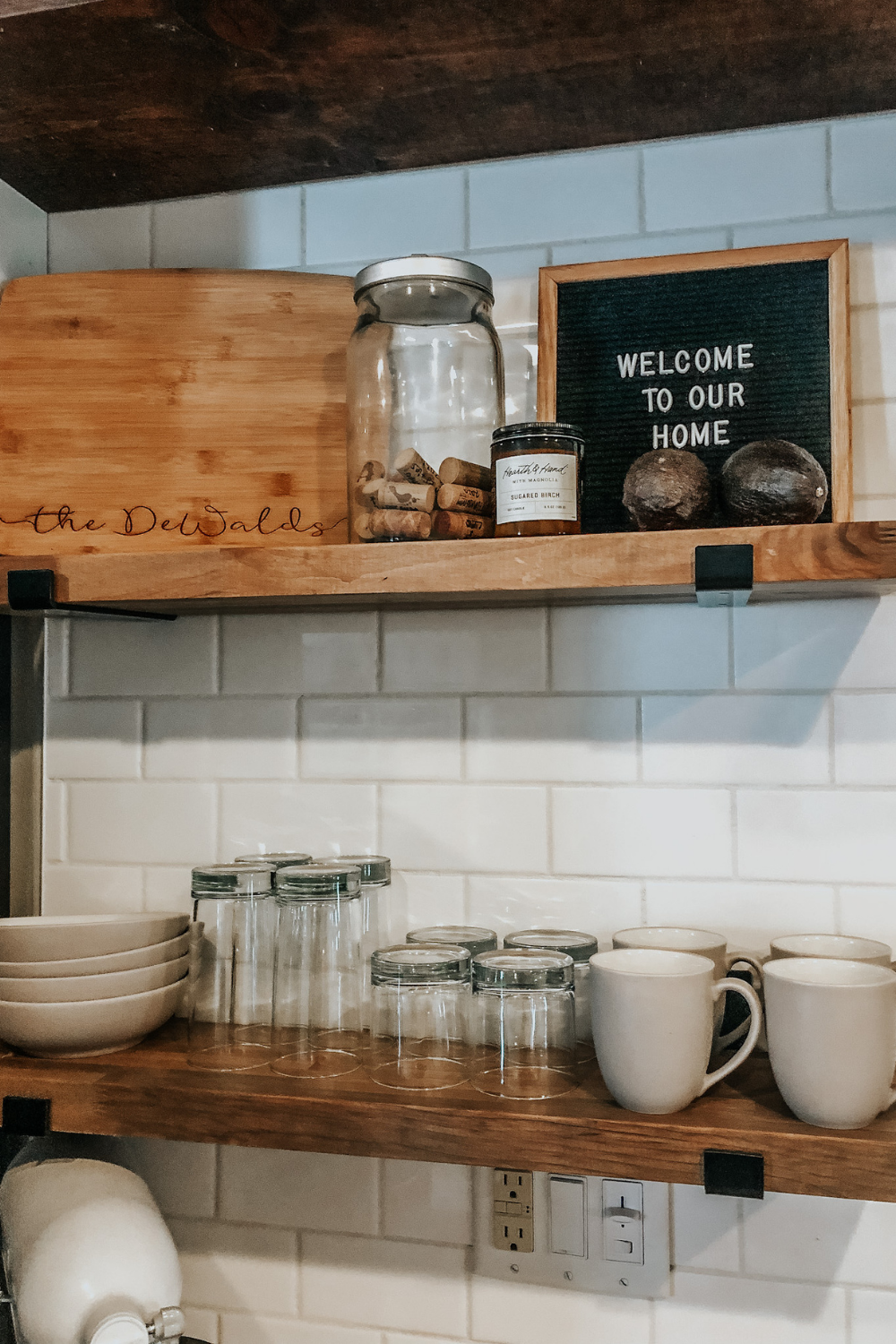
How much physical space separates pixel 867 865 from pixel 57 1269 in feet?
2.83

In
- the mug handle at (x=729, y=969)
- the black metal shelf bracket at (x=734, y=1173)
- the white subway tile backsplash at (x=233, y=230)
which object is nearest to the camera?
the black metal shelf bracket at (x=734, y=1173)

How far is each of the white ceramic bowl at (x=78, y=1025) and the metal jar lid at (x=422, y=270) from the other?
2.47 feet

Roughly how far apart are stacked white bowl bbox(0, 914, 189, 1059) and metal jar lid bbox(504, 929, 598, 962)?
14.7 inches

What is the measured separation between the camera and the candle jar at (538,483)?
982 millimetres

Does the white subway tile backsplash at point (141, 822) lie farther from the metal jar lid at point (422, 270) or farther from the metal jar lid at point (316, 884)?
the metal jar lid at point (422, 270)

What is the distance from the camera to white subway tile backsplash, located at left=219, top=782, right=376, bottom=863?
1.28 meters

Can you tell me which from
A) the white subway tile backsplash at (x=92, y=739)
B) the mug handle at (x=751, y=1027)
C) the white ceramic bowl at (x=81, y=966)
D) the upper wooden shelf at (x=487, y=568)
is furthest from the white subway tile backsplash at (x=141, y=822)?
the mug handle at (x=751, y=1027)

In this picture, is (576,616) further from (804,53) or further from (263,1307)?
(263,1307)

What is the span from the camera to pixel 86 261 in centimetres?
138

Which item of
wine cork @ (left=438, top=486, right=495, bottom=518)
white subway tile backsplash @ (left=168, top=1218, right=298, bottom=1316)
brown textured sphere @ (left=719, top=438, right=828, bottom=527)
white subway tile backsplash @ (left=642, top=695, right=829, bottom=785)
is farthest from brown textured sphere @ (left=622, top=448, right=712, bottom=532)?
white subway tile backsplash @ (left=168, top=1218, right=298, bottom=1316)

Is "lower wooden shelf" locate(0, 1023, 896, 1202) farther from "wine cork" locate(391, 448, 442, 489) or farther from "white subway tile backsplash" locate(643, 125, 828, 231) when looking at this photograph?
"white subway tile backsplash" locate(643, 125, 828, 231)

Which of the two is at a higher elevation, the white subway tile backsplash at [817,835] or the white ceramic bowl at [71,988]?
the white subway tile backsplash at [817,835]

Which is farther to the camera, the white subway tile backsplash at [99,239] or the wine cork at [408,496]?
the white subway tile backsplash at [99,239]

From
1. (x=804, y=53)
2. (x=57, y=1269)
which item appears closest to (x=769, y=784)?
(x=804, y=53)
